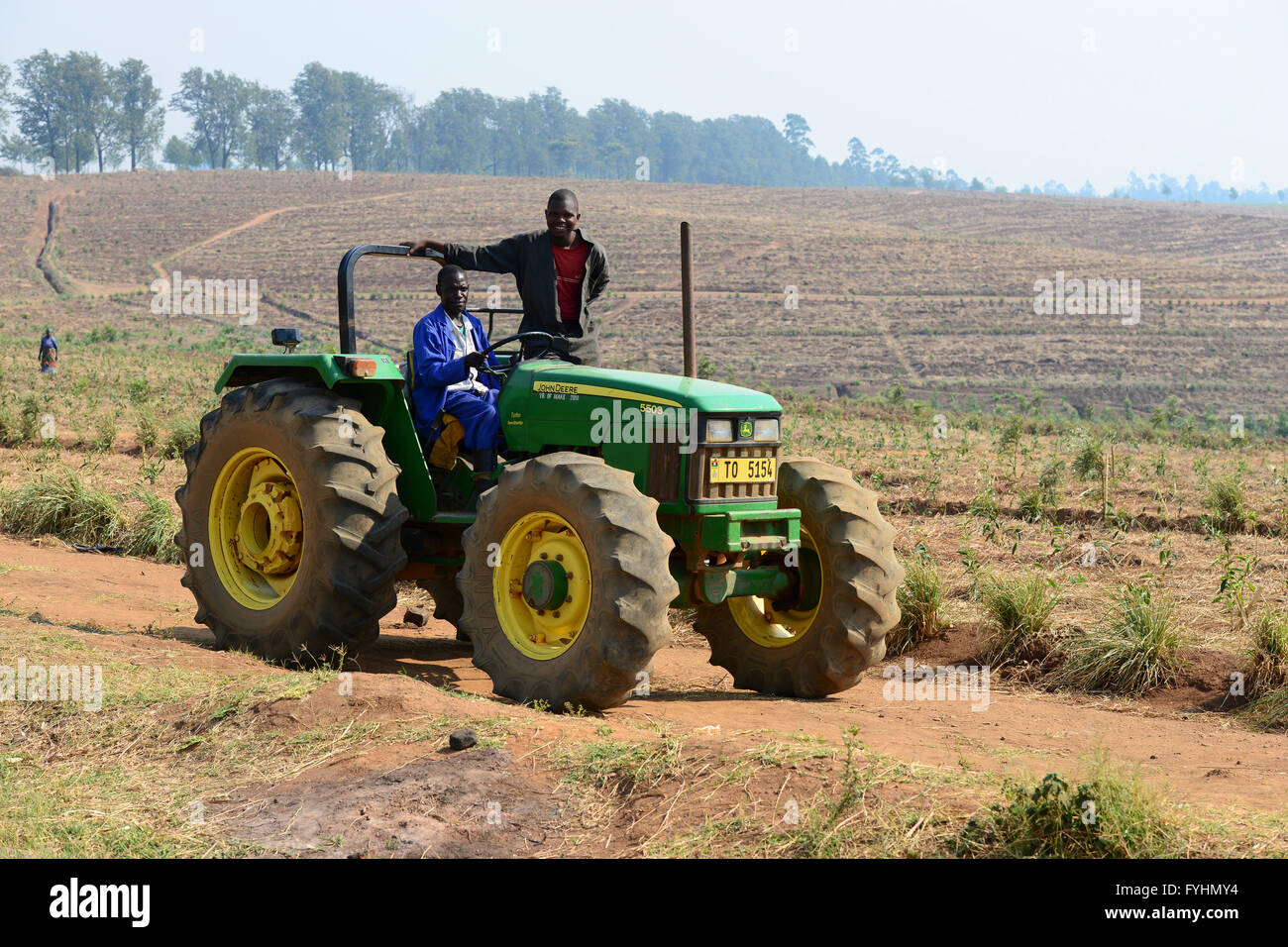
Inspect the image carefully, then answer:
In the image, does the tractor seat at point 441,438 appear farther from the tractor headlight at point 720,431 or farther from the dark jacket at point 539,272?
the tractor headlight at point 720,431

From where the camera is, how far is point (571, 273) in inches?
332

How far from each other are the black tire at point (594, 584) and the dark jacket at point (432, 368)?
1.16 meters

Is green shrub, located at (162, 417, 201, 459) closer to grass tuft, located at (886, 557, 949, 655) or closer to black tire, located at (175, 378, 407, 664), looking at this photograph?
black tire, located at (175, 378, 407, 664)

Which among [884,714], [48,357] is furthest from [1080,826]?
[48,357]

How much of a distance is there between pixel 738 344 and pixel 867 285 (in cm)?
1229

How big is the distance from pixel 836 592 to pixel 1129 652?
7.27 ft

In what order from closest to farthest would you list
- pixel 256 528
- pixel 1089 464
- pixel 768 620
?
pixel 768 620
pixel 256 528
pixel 1089 464

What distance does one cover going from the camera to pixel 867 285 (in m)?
55.8

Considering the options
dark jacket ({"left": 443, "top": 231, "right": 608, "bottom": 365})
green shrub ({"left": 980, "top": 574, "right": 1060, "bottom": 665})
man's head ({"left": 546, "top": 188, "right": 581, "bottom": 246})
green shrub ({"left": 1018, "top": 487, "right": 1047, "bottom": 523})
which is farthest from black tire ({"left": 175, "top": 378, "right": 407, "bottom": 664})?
green shrub ({"left": 1018, "top": 487, "right": 1047, "bottom": 523})

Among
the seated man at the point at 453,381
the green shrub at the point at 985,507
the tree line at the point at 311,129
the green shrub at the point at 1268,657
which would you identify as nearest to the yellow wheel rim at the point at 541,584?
the seated man at the point at 453,381

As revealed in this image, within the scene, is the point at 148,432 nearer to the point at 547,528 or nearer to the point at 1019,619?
the point at 547,528

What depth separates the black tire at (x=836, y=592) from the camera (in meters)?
7.54

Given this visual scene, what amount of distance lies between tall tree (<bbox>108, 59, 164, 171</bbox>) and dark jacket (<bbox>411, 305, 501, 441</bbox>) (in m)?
118
